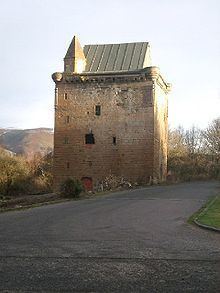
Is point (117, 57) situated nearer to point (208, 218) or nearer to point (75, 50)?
point (75, 50)

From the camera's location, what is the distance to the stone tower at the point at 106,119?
37.4 metres

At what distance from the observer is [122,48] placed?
137ft

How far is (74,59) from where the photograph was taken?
39.2 metres

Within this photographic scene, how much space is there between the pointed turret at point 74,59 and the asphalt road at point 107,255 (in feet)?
81.6

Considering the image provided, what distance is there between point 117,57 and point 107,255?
1301 inches

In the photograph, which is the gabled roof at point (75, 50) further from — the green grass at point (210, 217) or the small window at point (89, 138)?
the green grass at point (210, 217)

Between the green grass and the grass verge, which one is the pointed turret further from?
the grass verge

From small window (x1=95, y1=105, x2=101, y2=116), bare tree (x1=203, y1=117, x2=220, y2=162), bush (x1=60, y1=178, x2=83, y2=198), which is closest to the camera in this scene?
bush (x1=60, y1=178, x2=83, y2=198)

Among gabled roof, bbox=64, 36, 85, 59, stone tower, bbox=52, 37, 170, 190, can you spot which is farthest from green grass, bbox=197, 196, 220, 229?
gabled roof, bbox=64, 36, 85, 59

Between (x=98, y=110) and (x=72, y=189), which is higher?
(x=98, y=110)

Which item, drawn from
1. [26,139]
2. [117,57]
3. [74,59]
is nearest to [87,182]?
[74,59]

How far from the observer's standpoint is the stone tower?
123 ft

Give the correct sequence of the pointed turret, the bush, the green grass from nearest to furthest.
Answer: the green grass < the bush < the pointed turret

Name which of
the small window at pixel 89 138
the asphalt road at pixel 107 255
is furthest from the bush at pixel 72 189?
the small window at pixel 89 138
